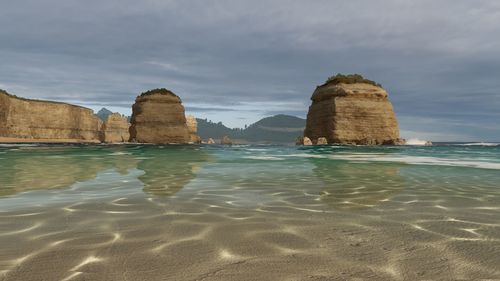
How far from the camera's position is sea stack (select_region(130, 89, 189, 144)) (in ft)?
281

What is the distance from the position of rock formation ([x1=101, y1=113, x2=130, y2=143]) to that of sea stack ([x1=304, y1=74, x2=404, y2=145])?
8864 cm

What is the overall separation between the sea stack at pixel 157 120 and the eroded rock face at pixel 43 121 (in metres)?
32.7

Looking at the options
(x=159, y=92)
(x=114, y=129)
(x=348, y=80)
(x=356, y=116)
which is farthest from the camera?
(x=114, y=129)

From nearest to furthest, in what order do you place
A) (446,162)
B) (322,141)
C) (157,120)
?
(446,162)
(322,141)
(157,120)

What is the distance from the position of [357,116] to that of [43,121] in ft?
290

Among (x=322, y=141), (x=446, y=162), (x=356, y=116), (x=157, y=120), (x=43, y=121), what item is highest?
(x=356, y=116)

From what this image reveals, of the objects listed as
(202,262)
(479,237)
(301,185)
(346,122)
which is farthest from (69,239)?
(346,122)

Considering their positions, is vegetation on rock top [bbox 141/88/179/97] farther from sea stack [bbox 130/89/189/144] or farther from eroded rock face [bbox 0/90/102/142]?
eroded rock face [bbox 0/90/102/142]

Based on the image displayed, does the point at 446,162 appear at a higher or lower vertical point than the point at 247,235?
higher

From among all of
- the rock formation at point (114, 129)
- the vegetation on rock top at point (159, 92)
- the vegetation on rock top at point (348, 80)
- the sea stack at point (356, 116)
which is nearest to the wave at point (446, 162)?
the sea stack at point (356, 116)

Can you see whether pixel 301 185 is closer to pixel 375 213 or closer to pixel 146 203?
pixel 375 213

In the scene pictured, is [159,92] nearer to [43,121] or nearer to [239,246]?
[43,121]

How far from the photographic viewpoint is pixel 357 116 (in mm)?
65812

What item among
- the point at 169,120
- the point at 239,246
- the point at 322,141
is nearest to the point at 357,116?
the point at 322,141
